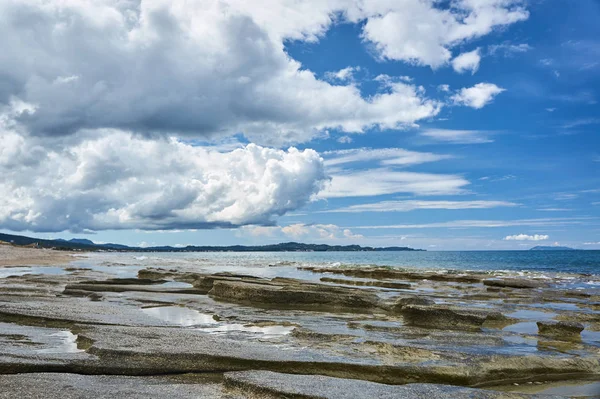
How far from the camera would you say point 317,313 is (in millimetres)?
18594

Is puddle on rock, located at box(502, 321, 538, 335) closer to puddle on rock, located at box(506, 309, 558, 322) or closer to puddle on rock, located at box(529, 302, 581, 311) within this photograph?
puddle on rock, located at box(506, 309, 558, 322)

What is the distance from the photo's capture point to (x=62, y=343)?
34.6ft

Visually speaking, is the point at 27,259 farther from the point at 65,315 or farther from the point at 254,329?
the point at 254,329

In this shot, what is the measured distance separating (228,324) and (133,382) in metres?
7.29

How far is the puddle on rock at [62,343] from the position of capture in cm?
969

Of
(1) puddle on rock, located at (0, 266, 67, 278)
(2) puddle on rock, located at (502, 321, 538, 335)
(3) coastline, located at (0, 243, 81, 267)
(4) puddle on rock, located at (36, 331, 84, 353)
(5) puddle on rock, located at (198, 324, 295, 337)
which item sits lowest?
(3) coastline, located at (0, 243, 81, 267)

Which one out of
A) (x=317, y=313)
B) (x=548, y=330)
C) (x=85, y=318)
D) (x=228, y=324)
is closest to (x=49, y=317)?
(x=85, y=318)

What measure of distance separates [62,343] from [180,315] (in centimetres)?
649

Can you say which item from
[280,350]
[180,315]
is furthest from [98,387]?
[180,315]

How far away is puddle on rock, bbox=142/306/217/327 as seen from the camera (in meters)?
15.2

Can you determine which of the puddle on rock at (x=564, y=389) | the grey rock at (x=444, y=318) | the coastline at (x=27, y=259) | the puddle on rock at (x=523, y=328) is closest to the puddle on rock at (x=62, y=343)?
the puddle on rock at (x=564, y=389)

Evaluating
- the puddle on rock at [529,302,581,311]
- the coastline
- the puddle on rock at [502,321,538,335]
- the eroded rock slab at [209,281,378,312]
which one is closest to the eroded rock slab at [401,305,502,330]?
the puddle on rock at [502,321,538,335]

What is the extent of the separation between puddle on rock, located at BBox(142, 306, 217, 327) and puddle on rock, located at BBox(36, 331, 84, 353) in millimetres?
3573

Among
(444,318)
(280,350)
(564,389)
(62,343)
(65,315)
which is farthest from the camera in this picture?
(444,318)
